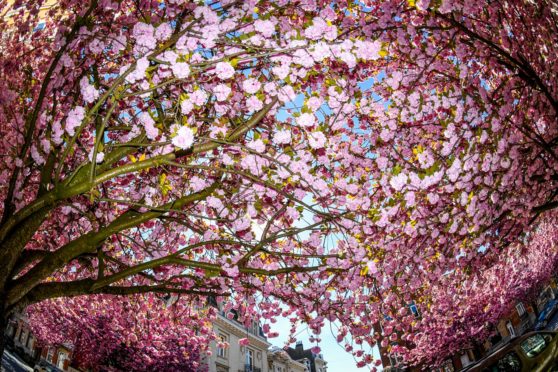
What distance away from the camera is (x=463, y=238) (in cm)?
1002

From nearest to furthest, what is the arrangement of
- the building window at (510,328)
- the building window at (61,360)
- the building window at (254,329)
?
the building window at (510,328)
the building window at (61,360)
the building window at (254,329)

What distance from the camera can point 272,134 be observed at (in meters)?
7.55

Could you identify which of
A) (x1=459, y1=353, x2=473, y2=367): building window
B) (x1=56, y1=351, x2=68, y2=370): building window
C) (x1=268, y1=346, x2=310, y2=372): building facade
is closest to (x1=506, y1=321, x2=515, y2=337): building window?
(x1=459, y1=353, x2=473, y2=367): building window

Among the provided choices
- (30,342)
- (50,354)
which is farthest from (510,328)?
(50,354)

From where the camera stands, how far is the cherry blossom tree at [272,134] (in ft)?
17.7

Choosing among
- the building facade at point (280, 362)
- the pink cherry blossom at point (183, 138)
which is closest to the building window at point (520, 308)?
the building facade at point (280, 362)

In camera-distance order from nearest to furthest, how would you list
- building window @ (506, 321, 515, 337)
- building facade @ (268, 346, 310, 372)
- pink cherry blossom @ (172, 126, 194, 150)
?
pink cherry blossom @ (172, 126, 194, 150) < building window @ (506, 321, 515, 337) < building facade @ (268, 346, 310, 372)

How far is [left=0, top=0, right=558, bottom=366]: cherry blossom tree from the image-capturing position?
17.7 ft

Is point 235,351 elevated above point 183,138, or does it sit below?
above

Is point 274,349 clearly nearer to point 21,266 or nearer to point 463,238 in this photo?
point 463,238

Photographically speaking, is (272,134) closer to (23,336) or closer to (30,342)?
(23,336)

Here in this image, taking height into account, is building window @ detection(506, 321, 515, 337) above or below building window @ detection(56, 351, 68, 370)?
below

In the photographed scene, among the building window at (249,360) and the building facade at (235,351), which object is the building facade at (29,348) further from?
the building window at (249,360)

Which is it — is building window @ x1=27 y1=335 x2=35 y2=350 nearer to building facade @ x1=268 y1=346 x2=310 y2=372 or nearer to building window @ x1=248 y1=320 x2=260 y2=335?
building window @ x1=248 y1=320 x2=260 y2=335
